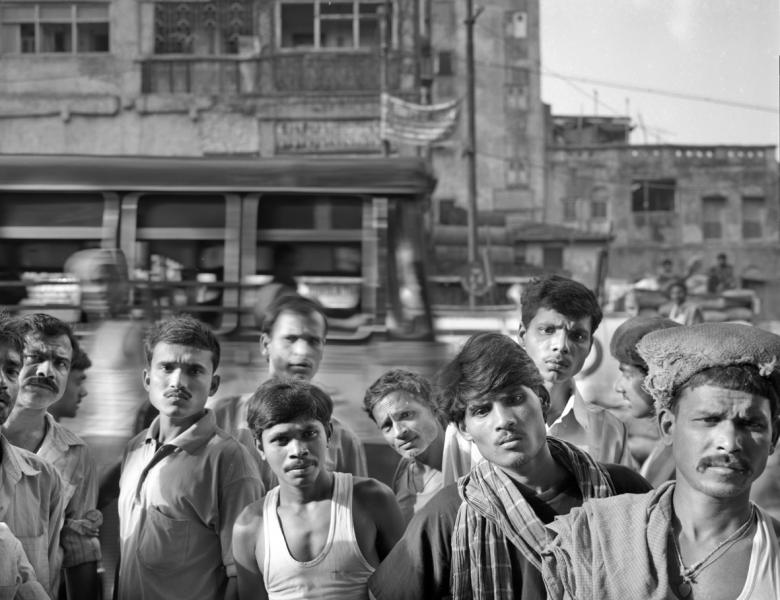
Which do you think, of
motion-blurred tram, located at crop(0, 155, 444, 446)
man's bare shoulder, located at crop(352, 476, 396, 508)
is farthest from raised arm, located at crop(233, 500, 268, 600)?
motion-blurred tram, located at crop(0, 155, 444, 446)

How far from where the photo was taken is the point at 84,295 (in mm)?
4512

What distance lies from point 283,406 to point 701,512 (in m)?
0.93

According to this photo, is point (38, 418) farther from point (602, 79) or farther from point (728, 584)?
point (602, 79)

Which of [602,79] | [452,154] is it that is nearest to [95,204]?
[602,79]

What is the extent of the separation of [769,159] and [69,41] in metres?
10.3

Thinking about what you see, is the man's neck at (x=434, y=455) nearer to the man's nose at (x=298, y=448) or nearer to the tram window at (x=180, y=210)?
the man's nose at (x=298, y=448)

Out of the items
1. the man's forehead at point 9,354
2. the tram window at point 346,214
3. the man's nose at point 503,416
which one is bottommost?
the man's nose at point 503,416

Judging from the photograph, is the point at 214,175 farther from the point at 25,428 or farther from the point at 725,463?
the point at 725,463

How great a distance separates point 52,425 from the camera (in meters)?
2.58

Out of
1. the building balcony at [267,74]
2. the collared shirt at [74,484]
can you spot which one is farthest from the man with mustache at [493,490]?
the building balcony at [267,74]

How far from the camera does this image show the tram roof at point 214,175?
181 inches

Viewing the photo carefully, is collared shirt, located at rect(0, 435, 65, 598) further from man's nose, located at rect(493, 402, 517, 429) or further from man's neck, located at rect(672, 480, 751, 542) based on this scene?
man's neck, located at rect(672, 480, 751, 542)

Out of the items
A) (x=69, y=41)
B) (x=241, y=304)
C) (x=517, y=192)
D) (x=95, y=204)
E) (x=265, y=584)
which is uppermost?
(x=69, y=41)

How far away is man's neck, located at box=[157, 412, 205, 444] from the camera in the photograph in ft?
8.06
